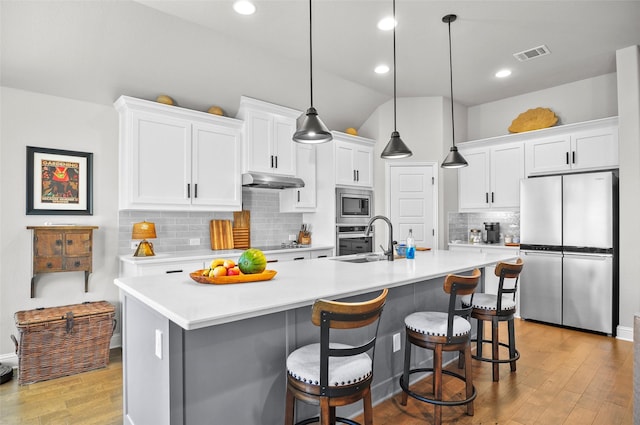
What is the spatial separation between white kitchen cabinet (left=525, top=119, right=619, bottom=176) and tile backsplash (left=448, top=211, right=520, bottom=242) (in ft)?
2.73

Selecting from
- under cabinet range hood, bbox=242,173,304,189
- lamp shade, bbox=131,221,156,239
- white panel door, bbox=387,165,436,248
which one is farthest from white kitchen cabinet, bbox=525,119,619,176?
lamp shade, bbox=131,221,156,239

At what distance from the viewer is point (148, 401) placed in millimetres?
1832

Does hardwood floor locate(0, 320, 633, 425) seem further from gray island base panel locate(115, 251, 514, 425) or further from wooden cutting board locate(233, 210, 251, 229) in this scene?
wooden cutting board locate(233, 210, 251, 229)

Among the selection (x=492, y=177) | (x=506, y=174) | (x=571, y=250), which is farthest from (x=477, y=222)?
(x=571, y=250)

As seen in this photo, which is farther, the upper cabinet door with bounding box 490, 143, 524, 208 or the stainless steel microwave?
the stainless steel microwave

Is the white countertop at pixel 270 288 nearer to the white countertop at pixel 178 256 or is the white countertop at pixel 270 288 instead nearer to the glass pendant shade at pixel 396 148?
the glass pendant shade at pixel 396 148

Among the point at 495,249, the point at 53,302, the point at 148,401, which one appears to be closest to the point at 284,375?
the point at 148,401

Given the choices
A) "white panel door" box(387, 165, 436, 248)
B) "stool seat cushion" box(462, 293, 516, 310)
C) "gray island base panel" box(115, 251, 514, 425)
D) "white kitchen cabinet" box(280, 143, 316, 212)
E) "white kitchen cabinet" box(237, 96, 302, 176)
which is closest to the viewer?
"gray island base panel" box(115, 251, 514, 425)

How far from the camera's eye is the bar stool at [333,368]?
1561 mm

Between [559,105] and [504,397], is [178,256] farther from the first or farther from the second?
[559,105]

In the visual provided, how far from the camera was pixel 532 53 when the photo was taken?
4145 mm

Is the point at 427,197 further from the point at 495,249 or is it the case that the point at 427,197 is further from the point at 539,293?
the point at 539,293

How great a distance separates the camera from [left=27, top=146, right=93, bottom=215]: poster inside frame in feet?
11.0

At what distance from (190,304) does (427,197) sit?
456 cm
